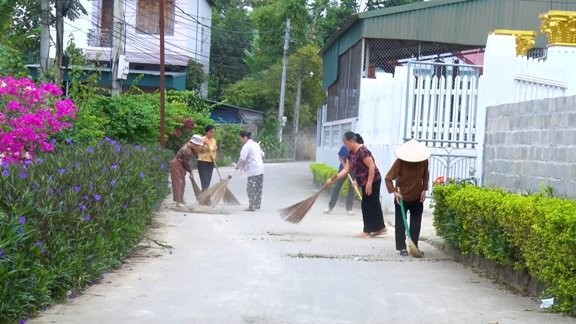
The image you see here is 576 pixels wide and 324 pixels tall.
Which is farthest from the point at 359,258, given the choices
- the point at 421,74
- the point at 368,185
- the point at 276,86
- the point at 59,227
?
the point at 276,86

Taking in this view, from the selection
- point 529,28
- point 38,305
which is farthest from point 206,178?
point 38,305

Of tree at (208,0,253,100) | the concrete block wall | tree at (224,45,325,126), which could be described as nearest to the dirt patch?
the concrete block wall

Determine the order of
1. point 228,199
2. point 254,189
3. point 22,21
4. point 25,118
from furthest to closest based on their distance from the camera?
point 22,21, point 228,199, point 254,189, point 25,118

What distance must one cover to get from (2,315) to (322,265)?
494 centimetres

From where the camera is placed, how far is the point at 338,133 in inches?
1098

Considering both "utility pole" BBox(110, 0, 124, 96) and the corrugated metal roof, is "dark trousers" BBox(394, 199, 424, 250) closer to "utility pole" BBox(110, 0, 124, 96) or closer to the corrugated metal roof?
the corrugated metal roof

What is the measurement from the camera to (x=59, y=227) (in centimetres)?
727

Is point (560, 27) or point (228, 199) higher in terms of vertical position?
point (560, 27)

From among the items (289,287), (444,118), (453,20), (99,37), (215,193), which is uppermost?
(99,37)

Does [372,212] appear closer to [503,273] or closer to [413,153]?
[413,153]

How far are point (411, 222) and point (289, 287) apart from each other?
3.11 meters

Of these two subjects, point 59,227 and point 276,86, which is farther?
point 276,86

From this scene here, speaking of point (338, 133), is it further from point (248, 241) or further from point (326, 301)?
point (326, 301)

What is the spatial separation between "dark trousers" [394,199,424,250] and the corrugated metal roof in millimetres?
13468
